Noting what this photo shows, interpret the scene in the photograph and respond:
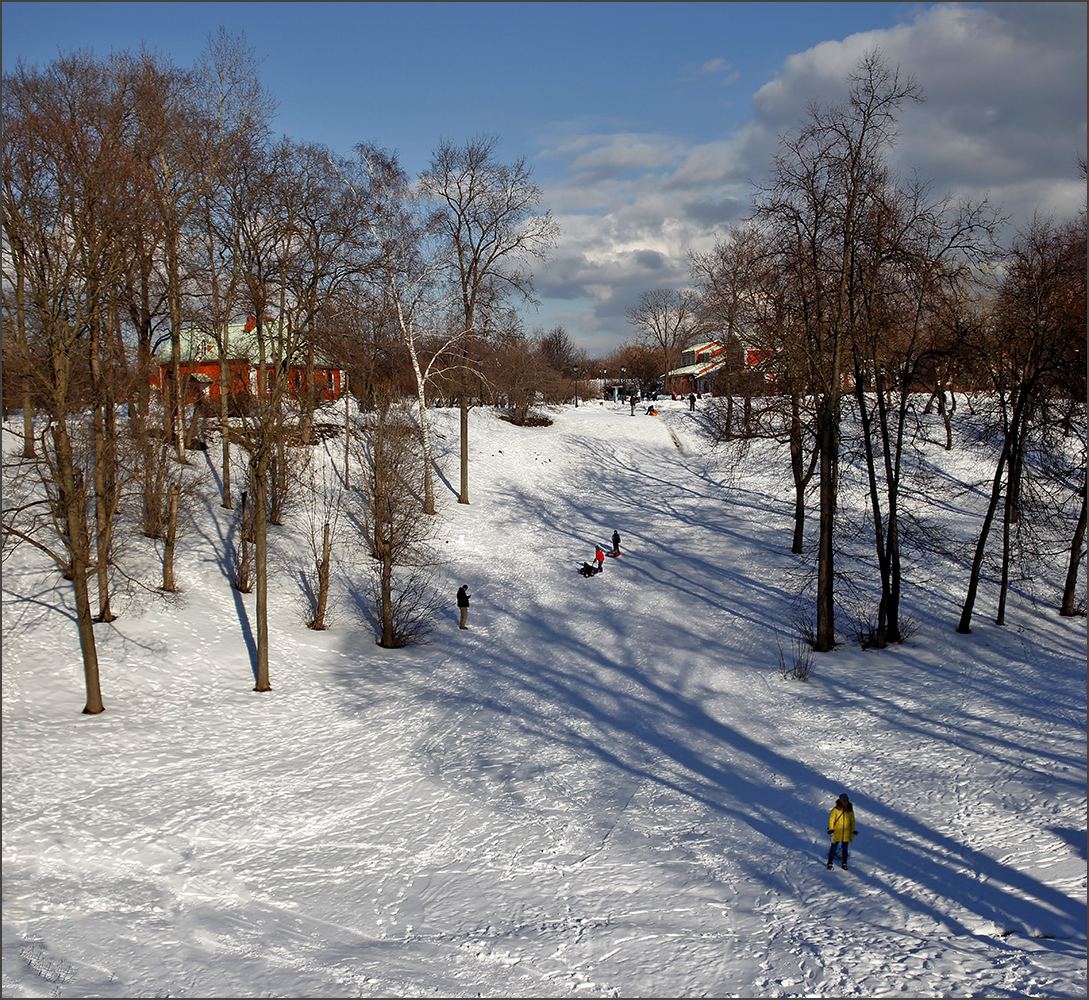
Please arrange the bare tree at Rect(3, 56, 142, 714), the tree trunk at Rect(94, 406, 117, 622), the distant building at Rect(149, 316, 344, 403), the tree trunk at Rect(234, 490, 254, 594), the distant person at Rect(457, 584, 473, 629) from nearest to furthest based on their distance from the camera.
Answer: the bare tree at Rect(3, 56, 142, 714) → the tree trunk at Rect(94, 406, 117, 622) → the tree trunk at Rect(234, 490, 254, 594) → the distant building at Rect(149, 316, 344, 403) → the distant person at Rect(457, 584, 473, 629)

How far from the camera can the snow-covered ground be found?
7242 mm

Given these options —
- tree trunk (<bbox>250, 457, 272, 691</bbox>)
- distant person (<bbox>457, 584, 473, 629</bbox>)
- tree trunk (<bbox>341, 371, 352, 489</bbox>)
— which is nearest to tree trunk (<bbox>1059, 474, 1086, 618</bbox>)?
distant person (<bbox>457, 584, 473, 629</bbox>)

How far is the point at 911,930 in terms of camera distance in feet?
24.6

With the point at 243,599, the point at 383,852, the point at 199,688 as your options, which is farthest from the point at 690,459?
the point at 383,852

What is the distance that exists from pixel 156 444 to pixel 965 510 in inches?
1155

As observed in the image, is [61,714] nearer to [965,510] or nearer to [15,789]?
[15,789]

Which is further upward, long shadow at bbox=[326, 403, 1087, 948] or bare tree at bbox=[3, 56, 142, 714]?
bare tree at bbox=[3, 56, 142, 714]

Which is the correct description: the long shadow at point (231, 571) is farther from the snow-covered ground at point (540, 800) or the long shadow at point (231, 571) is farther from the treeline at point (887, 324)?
the treeline at point (887, 324)

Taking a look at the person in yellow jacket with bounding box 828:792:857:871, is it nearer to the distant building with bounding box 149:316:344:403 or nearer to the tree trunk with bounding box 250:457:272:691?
the tree trunk with bounding box 250:457:272:691

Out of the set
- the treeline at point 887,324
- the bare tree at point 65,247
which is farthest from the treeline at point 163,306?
the treeline at point 887,324

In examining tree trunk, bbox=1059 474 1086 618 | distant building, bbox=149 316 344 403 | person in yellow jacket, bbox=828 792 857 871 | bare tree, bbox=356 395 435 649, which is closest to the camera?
person in yellow jacket, bbox=828 792 857 871

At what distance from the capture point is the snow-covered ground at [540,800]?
7.24 meters

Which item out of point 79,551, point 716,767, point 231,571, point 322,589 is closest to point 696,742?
point 716,767

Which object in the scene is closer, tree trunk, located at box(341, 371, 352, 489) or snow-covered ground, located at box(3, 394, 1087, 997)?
snow-covered ground, located at box(3, 394, 1087, 997)
